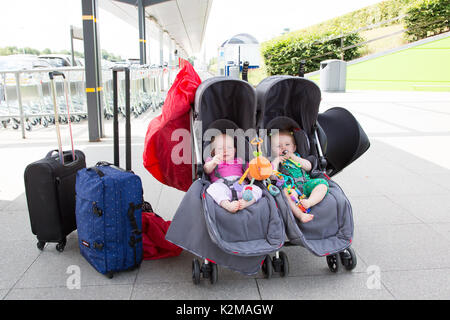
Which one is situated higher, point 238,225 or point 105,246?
point 238,225

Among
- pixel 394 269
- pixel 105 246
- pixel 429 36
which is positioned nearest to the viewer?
pixel 105 246

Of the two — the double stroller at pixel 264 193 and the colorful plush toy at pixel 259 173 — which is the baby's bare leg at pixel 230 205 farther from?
the colorful plush toy at pixel 259 173

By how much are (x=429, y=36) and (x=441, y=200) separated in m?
14.8

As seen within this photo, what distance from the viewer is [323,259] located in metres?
2.94

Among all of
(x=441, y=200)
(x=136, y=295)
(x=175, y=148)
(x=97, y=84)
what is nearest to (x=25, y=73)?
(x=97, y=84)

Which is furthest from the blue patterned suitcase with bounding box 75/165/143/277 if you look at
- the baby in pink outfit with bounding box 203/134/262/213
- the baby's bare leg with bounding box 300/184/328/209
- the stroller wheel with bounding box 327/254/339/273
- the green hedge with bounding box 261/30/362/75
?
the green hedge with bounding box 261/30/362/75

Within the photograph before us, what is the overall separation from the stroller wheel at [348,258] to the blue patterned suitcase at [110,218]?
142 centimetres

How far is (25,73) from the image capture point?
770 centimetres

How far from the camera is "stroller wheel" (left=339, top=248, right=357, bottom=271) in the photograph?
8.82ft

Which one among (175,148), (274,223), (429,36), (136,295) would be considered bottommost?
(136,295)

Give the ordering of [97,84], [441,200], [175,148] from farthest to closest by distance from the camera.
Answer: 1. [97,84]
2. [441,200]
3. [175,148]

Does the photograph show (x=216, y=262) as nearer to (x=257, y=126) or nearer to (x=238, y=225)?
(x=238, y=225)

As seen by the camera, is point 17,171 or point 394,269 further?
point 17,171

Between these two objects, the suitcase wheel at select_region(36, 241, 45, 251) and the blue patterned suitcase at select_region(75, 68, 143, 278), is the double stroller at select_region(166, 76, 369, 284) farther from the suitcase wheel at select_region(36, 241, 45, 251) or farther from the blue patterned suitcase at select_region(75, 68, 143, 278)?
the suitcase wheel at select_region(36, 241, 45, 251)
